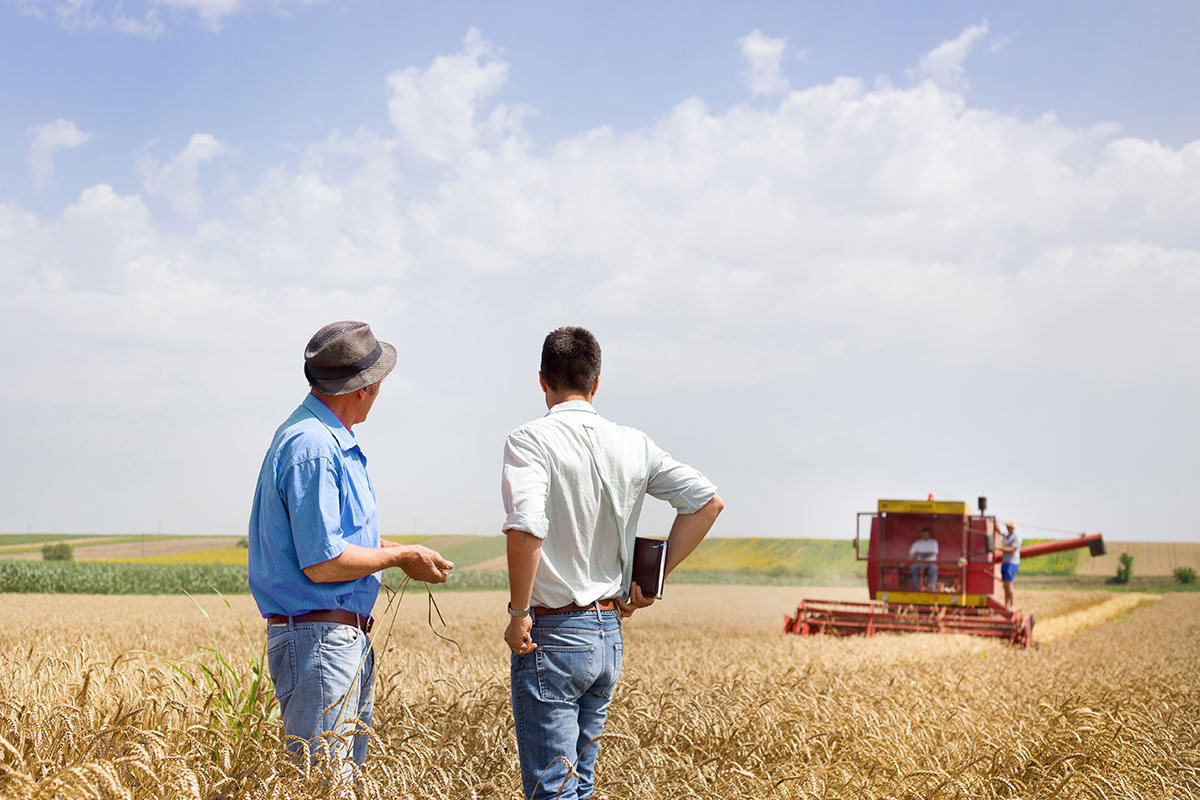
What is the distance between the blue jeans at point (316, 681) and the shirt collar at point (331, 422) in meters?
0.61

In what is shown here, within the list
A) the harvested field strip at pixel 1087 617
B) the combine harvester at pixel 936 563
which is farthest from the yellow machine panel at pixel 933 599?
the harvested field strip at pixel 1087 617

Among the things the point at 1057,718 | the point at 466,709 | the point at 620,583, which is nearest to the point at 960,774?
the point at 1057,718

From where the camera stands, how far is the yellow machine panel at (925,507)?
55.2 feet

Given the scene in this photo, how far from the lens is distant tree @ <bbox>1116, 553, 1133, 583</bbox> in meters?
59.9

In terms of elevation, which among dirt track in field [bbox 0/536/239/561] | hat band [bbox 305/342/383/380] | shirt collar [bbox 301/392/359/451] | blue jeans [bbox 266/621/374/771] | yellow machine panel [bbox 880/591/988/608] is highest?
hat band [bbox 305/342/383/380]

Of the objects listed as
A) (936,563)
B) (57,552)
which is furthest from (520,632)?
(57,552)

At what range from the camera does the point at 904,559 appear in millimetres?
16797

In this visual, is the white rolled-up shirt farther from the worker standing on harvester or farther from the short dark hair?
the worker standing on harvester

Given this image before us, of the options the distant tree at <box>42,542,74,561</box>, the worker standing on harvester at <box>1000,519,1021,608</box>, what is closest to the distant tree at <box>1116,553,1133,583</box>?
the worker standing on harvester at <box>1000,519,1021,608</box>

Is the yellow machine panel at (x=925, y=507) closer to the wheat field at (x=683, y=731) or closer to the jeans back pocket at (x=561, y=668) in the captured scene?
the wheat field at (x=683, y=731)

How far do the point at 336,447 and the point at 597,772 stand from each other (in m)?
2.42

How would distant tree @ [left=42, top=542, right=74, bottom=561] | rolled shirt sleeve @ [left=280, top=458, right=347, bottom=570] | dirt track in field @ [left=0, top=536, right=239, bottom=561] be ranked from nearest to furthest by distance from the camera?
rolled shirt sleeve @ [left=280, top=458, right=347, bottom=570]
distant tree @ [left=42, top=542, right=74, bottom=561]
dirt track in field @ [left=0, top=536, right=239, bottom=561]

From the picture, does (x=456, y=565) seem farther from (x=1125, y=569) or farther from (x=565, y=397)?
(x=565, y=397)

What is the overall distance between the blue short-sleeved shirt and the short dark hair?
769mm
